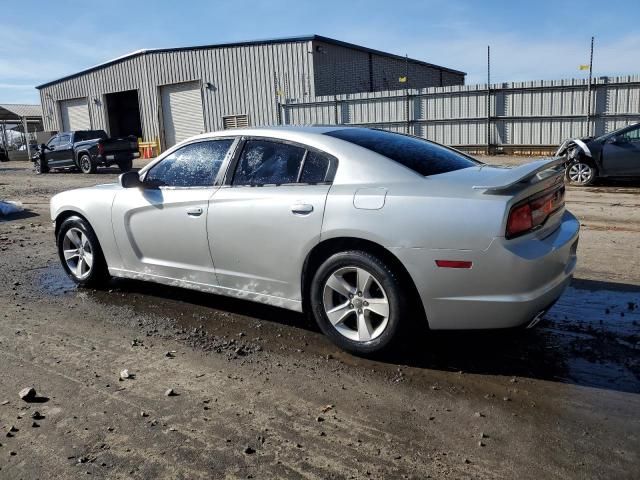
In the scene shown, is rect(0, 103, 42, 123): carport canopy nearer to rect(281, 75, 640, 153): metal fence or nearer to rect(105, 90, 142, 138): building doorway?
rect(105, 90, 142, 138): building doorway

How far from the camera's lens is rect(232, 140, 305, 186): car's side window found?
4.22 m

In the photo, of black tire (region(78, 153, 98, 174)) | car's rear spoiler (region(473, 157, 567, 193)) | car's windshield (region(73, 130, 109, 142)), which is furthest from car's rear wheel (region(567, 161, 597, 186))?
car's windshield (region(73, 130, 109, 142))

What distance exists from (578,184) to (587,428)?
431 inches

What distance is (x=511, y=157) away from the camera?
2027cm

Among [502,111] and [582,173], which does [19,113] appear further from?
[582,173]

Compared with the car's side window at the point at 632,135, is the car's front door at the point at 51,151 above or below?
above

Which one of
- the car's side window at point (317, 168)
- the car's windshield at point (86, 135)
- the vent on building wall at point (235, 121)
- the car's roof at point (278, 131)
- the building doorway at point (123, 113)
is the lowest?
the car's side window at point (317, 168)

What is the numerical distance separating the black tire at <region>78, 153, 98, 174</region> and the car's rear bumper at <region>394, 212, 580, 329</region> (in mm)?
21627

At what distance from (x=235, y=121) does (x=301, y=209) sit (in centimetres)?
2732

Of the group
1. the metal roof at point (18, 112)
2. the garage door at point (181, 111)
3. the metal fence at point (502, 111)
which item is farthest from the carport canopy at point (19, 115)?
the metal fence at point (502, 111)

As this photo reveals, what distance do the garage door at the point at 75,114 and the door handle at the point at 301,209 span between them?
38.3 metres

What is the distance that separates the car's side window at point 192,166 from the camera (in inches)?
184

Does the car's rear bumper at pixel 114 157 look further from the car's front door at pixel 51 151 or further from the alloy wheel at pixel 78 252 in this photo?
the alloy wheel at pixel 78 252

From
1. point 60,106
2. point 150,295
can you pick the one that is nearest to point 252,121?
point 60,106
